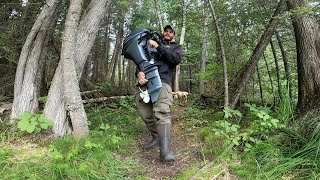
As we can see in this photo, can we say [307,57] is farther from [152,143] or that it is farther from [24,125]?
[24,125]

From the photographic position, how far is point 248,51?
25.7 feet

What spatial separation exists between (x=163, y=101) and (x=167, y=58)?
0.62 meters

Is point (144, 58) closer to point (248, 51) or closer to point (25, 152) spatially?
point (25, 152)

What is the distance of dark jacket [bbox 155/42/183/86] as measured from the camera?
14.6 feet

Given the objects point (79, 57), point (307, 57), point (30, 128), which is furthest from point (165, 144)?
point (307, 57)

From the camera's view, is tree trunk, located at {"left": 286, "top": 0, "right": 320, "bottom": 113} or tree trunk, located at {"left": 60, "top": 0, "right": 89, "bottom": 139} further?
tree trunk, located at {"left": 286, "top": 0, "right": 320, "bottom": 113}

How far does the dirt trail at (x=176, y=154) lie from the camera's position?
13.1 ft

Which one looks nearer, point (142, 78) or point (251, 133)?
point (251, 133)

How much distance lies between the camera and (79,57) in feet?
17.3

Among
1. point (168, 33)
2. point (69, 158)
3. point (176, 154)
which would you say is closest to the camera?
point (69, 158)

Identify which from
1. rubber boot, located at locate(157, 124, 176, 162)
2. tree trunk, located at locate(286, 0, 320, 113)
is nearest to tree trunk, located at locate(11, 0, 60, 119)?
rubber boot, located at locate(157, 124, 176, 162)

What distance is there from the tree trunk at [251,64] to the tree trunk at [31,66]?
3.60 m

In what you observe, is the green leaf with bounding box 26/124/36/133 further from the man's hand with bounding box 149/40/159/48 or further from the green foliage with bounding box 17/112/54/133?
the man's hand with bounding box 149/40/159/48

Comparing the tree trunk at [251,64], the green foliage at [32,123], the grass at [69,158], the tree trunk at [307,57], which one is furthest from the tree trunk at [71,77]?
the tree trunk at [307,57]
